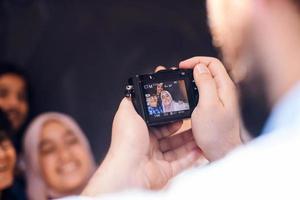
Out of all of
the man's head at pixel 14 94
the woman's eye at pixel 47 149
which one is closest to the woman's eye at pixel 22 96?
the man's head at pixel 14 94

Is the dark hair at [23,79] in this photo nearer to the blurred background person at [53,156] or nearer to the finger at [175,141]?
the blurred background person at [53,156]

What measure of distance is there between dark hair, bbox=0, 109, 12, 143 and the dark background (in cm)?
6

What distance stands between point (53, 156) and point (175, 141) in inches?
10.3

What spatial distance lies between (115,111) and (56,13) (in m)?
0.32

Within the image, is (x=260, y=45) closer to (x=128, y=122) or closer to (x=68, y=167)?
(x=128, y=122)

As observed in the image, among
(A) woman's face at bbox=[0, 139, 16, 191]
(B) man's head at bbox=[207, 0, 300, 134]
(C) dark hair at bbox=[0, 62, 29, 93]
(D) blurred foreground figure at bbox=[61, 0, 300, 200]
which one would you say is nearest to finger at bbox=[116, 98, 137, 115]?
(D) blurred foreground figure at bbox=[61, 0, 300, 200]

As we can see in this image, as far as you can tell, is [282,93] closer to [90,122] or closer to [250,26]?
[250,26]

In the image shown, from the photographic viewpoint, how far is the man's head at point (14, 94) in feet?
2.68

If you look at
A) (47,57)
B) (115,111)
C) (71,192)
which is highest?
(47,57)

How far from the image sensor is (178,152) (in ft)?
1.99

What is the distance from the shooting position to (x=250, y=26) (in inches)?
23.1

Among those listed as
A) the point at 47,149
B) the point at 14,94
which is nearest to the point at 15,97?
the point at 14,94

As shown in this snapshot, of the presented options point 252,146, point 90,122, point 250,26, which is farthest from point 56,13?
point 252,146

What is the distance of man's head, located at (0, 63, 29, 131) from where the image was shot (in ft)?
2.68
